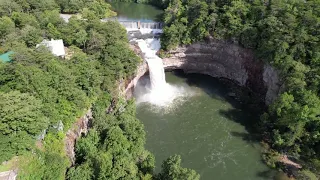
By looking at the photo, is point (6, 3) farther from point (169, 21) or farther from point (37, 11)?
point (169, 21)

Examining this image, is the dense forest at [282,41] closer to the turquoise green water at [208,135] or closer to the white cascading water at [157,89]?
the white cascading water at [157,89]

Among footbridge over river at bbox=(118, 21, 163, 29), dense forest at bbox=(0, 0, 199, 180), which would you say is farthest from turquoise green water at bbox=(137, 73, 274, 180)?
footbridge over river at bbox=(118, 21, 163, 29)

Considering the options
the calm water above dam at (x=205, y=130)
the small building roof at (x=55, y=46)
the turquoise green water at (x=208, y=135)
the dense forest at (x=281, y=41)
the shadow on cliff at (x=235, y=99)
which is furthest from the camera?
the shadow on cliff at (x=235, y=99)

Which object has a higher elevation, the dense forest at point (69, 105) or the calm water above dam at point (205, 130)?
the dense forest at point (69, 105)

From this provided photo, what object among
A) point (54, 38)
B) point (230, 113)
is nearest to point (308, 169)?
point (230, 113)

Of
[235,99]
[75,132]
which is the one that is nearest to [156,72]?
[235,99]

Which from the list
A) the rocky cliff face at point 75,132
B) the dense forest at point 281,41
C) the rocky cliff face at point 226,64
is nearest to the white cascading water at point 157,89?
the rocky cliff face at point 226,64

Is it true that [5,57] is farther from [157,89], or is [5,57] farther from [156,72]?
[157,89]

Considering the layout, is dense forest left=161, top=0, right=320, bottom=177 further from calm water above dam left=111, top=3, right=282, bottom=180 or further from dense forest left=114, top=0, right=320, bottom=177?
calm water above dam left=111, top=3, right=282, bottom=180
